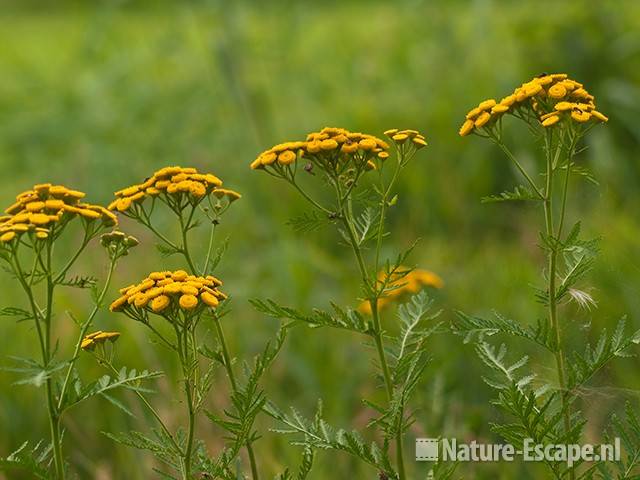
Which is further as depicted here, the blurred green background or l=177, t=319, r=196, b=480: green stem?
the blurred green background

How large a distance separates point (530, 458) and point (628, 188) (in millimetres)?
3214

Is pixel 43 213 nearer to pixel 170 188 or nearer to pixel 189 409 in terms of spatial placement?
pixel 170 188

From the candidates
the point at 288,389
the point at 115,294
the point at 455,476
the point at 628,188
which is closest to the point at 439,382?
the point at 455,476

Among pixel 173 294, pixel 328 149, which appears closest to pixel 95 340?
pixel 173 294

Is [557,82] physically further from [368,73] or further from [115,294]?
[368,73]

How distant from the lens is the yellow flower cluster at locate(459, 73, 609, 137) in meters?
1.55

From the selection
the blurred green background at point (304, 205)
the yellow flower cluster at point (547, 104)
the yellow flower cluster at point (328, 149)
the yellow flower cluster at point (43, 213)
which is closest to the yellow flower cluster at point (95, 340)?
the yellow flower cluster at point (43, 213)

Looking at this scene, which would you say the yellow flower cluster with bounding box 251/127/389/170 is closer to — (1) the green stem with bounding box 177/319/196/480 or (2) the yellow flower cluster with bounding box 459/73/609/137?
(2) the yellow flower cluster with bounding box 459/73/609/137

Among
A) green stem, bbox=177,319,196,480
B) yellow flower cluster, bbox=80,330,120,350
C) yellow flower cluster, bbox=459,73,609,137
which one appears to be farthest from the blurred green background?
yellow flower cluster, bbox=80,330,120,350

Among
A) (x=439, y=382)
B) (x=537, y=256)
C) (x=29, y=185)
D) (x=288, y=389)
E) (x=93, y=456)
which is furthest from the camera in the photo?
(x=29, y=185)

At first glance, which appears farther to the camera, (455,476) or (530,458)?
(455,476)

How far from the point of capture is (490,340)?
297cm

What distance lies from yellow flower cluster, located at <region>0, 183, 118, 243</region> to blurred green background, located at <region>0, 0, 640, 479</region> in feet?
3.37

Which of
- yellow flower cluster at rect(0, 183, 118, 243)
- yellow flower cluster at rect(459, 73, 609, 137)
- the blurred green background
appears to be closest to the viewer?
yellow flower cluster at rect(0, 183, 118, 243)
